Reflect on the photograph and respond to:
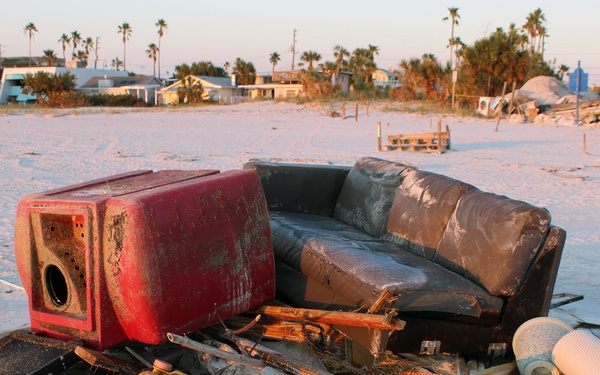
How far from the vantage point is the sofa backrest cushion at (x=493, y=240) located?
3820 mm

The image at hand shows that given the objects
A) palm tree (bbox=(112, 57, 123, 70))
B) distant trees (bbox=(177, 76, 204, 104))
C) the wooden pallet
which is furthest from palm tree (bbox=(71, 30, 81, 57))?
the wooden pallet

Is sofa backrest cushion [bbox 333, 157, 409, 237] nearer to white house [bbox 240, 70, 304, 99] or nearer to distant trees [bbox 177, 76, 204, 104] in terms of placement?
distant trees [bbox 177, 76, 204, 104]

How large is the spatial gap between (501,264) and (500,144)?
16582mm

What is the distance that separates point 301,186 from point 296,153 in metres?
10.3

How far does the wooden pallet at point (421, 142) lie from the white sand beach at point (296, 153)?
391mm

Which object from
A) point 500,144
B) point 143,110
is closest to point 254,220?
point 500,144

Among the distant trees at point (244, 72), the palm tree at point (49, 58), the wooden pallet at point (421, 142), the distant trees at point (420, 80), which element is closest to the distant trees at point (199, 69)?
the distant trees at point (244, 72)

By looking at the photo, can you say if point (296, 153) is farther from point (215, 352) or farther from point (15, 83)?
point (15, 83)

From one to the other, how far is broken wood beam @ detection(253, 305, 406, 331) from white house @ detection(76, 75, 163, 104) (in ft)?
189

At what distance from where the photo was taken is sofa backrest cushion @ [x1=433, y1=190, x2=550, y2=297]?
12.5ft

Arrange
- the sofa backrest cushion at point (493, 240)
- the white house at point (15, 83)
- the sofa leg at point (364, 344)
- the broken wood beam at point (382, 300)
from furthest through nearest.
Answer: the white house at point (15, 83)
the sofa backrest cushion at point (493, 240)
the sofa leg at point (364, 344)
the broken wood beam at point (382, 300)

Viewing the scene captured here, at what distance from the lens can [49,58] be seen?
259 feet

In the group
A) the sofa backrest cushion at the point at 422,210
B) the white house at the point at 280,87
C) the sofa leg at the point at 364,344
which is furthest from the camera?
the white house at the point at 280,87

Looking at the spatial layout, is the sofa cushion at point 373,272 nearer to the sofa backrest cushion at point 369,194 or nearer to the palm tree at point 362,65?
the sofa backrest cushion at point 369,194
